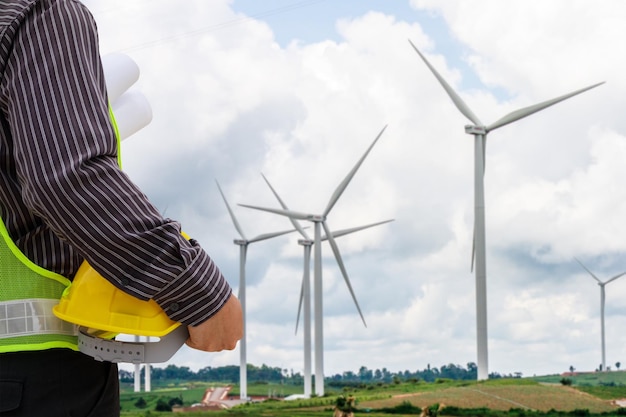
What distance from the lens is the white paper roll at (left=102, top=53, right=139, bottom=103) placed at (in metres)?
2.31

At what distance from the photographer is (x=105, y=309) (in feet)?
5.40

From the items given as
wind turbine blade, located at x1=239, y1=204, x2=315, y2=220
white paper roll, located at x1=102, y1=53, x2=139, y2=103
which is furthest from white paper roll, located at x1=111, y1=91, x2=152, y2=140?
wind turbine blade, located at x1=239, y1=204, x2=315, y2=220

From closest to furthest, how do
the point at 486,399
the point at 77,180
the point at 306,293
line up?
the point at 77,180 → the point at 486,399 → the point at 306,293

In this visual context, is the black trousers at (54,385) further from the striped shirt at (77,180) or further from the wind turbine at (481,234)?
the wind turbine at (481,234)

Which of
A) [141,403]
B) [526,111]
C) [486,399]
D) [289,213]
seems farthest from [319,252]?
[486,399]

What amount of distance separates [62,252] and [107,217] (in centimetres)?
16

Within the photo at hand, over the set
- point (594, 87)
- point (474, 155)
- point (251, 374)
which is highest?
point (594, 87)

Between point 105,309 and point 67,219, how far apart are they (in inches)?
7.4

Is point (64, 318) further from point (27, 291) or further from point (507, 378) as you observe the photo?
point (507, 378)

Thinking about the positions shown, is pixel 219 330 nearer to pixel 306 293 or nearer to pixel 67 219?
pixel 67 219

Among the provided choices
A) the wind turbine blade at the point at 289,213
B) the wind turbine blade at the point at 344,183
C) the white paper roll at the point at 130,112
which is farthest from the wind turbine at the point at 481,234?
the white paper roll at the point at 130,112

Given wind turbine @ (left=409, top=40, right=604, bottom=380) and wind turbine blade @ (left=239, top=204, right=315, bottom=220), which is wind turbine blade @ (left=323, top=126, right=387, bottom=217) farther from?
wind turbine @ (left=409, top=40, right=604, bottom=380)

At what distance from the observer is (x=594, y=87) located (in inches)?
951

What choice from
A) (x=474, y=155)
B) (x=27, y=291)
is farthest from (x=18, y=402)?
(x=474, y=155)
